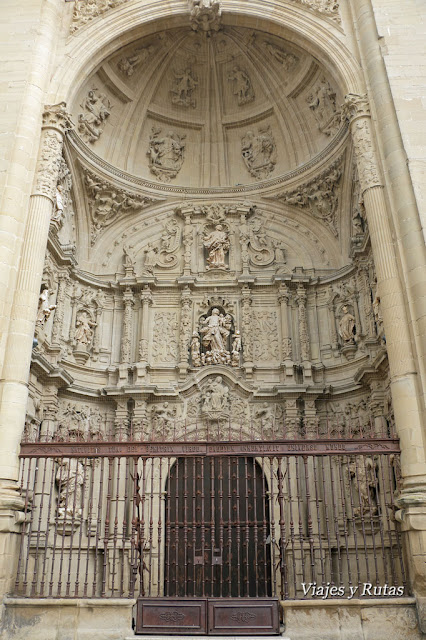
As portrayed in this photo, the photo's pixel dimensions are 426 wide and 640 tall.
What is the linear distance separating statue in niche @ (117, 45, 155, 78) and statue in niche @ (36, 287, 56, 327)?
6037 mm

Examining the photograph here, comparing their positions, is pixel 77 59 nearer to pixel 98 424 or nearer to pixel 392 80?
pixel 392 80

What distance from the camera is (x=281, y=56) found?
13.8 m

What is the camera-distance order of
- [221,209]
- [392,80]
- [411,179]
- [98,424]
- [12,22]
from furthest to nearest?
1. [221,209]
2. [98,424]
3. [12,22]
4. [392,80]
5. [411,179]

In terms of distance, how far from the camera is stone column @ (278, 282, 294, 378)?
518 inches

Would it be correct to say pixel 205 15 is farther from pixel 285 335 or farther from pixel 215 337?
pixel 285 335

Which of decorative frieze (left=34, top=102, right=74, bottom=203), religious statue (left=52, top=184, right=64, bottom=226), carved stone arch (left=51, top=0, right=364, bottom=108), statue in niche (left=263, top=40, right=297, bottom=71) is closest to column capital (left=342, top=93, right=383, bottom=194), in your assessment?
carved stone arch (left=51, top=0, right=364, bottom=108)

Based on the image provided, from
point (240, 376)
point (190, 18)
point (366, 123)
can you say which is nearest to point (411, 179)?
point (366, 123)

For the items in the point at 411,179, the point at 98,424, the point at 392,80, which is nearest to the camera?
the point at 411,179

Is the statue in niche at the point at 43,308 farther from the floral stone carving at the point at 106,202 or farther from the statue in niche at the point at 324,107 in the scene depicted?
the statue in niche at the point at 324,107

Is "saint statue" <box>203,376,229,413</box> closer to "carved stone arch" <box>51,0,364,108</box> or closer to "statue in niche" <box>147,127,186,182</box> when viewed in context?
"statue in niche" <box>147,127,186,182</box>

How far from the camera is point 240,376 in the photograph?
1325 cm

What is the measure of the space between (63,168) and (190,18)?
480cm

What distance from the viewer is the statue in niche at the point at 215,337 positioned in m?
13.4

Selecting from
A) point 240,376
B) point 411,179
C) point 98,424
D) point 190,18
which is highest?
point 190,18
